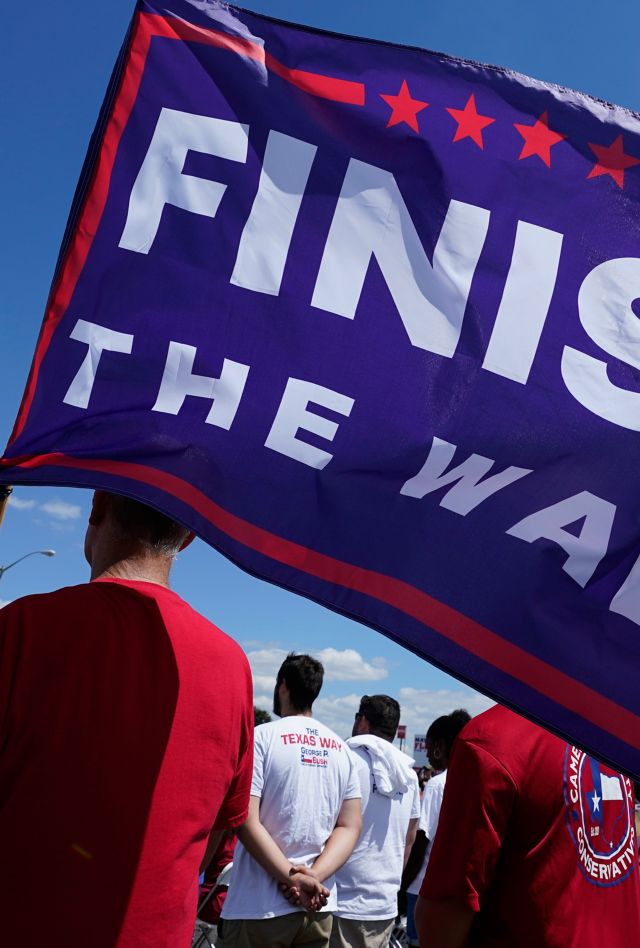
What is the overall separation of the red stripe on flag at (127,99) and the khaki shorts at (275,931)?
2.81 meters

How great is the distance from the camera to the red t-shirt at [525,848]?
2.18 metres

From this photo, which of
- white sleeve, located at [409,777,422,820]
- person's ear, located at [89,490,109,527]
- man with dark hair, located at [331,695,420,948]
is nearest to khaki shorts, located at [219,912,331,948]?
man with dark hair, located at [331,695,420,948]

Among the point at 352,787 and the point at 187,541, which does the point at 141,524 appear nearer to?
the point at 187,541

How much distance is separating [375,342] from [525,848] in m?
1.44

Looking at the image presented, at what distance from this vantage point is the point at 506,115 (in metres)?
2.47

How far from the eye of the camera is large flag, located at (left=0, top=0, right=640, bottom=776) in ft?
6.52

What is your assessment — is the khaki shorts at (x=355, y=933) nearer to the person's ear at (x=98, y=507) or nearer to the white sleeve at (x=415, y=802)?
the white sleeve at (x=415, y=802)

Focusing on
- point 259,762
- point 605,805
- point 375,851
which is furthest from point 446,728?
point 605,805

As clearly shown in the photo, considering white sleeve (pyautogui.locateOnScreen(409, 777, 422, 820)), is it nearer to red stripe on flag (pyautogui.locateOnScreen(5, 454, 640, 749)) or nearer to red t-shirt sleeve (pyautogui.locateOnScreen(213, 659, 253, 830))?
red t-shirt sleeve (pyautogui.locateOnScreen(213, 659, 253, 830))

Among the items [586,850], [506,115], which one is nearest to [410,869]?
[586,850]

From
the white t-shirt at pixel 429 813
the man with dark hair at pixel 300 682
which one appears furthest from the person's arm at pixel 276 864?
the white t-shirt at pixel 429 813

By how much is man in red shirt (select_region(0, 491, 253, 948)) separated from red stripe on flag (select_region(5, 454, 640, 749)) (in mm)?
221

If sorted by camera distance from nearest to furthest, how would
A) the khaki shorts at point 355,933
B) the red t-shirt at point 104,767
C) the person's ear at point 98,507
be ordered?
the red t-shirt at point 104,767 < the person's ear at point 98,507 < the khaki shorts at point 355,933

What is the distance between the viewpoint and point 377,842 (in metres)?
5.05
